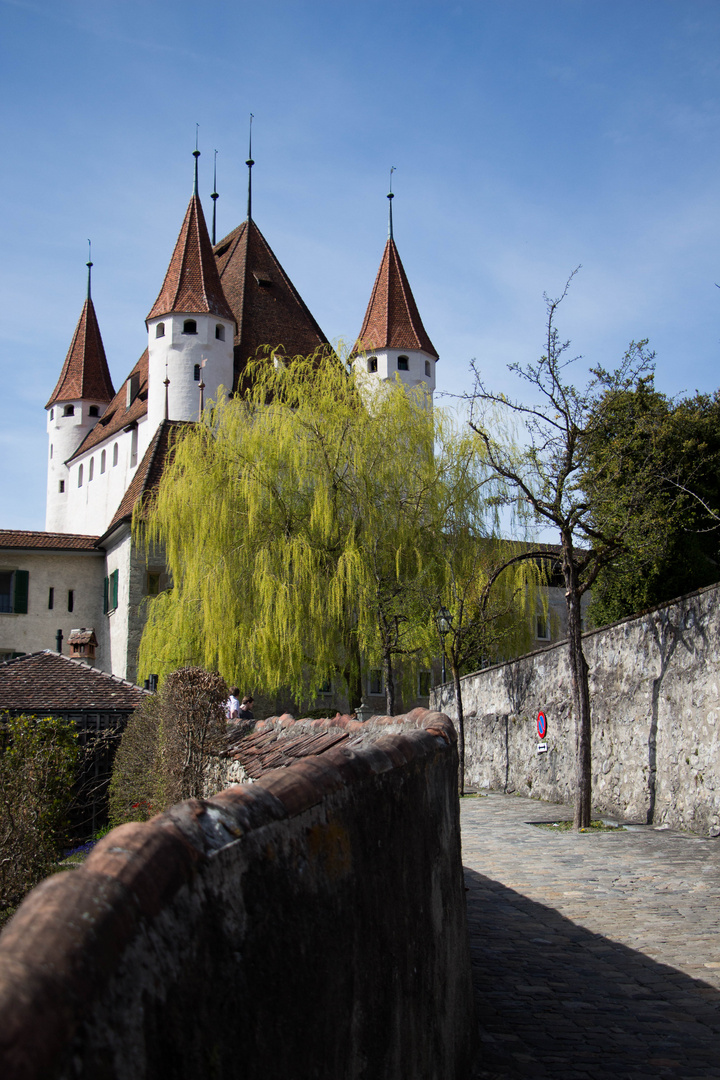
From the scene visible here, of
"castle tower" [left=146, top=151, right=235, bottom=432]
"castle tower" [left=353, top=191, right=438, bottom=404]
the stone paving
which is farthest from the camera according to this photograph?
Result: "castle tower" [left=353, top=191, right=438, bottom=404]

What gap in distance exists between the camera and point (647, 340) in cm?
1412

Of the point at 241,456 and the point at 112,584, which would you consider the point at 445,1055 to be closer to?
the point at 241,456

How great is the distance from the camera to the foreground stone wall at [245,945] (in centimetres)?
149

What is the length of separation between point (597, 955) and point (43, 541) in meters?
36.9

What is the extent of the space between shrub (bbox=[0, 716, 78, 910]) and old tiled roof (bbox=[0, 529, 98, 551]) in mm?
29066

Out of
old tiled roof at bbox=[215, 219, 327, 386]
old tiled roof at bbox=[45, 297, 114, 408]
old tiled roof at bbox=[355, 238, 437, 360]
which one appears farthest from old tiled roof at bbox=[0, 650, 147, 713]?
old tiled roof at bbox=[45, 297, 114, 408]

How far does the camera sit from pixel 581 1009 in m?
5.85

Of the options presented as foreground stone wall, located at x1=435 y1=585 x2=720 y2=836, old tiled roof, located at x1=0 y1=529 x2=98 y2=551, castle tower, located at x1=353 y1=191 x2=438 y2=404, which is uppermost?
castle tower, located at x1=353 y1=191 x2=438 y2=404

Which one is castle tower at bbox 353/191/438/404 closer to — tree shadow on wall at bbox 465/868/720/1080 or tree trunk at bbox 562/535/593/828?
tree trunk at bbox 562/535/593/828

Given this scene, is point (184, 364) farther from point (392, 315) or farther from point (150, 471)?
point (392, 315)

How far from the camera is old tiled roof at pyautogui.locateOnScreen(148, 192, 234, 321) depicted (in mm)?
48375

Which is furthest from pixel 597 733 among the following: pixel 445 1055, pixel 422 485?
pixel 445 1055

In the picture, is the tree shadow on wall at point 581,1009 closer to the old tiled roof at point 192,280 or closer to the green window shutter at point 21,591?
the green window shutter at point 21,591

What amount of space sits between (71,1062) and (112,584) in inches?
1555
